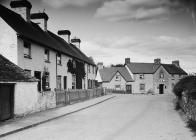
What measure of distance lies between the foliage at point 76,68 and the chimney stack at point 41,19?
17.5 ft

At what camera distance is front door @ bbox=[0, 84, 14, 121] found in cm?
1342

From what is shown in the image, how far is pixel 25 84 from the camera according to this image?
15.5 m

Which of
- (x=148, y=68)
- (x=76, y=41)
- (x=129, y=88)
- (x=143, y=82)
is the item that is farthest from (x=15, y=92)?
(x=148, y=68)

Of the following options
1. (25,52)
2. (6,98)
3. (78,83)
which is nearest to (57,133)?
(6,98)

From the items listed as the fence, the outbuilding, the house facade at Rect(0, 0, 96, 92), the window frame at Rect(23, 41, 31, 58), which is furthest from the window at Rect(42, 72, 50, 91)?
the outbuilding

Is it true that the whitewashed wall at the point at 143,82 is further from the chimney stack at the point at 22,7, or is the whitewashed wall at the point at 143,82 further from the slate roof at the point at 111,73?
the chimney stack at the point at 22,7

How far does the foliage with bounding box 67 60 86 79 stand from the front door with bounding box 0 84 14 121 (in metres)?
15.7

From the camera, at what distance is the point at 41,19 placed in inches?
1169

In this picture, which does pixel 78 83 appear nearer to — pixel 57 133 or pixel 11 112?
pixel 11 112

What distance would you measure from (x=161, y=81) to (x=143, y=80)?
4894mm

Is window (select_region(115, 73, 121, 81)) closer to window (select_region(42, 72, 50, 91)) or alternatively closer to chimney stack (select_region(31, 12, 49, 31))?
chimney stack (select_region(31, 12, 49, 31))

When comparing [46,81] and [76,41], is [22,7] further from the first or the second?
[76,41]

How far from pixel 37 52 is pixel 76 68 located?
11.4 meters

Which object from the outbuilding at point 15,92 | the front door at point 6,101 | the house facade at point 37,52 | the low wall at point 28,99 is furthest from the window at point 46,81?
the front door at point 6,101
